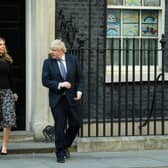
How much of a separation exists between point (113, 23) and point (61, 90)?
3.31 metres

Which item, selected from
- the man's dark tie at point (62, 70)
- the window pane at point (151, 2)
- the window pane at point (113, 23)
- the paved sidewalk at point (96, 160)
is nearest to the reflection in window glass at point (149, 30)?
the window pane at point (151, 2)

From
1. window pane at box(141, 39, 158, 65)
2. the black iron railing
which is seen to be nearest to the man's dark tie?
the black iron railing

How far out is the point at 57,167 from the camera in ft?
26.5

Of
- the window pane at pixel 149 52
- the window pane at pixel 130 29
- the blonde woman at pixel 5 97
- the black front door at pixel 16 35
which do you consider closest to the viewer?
the blonde woman at pixel 5 97

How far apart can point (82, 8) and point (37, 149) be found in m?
2.85

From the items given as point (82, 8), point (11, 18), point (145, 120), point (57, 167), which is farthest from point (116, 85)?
point (57, 167)

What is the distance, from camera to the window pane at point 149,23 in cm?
1139

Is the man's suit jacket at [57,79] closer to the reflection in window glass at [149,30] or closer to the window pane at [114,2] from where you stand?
the window pane at [114,2]

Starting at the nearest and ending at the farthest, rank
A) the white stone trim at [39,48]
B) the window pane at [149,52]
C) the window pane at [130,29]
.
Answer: the window pane at [149,52]
the white stone trim at [39,48]
the window pane at [130,29]

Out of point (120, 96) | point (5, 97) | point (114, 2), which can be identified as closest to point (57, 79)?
point (5, 97)

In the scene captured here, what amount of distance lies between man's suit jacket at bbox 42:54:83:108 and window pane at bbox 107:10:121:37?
2.88 meters

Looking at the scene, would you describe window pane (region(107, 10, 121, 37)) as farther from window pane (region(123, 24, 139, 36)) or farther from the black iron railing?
the black iron railing

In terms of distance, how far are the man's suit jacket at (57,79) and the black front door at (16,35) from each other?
227 centimetres

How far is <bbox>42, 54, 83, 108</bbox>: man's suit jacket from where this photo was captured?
822cm
